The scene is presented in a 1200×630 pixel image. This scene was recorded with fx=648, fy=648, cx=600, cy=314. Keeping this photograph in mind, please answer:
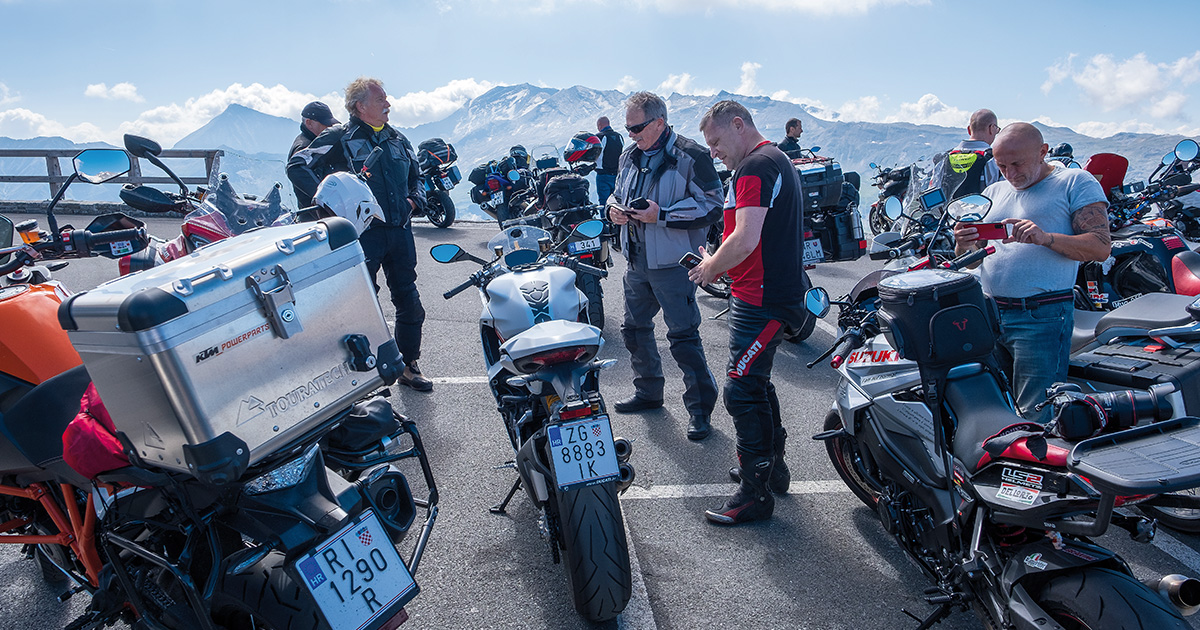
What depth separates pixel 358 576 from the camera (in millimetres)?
1708

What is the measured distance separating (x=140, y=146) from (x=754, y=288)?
2607 millimetres

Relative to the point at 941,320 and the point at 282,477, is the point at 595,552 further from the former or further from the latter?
the point at 941,320

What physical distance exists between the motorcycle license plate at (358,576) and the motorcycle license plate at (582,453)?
0.66 metres

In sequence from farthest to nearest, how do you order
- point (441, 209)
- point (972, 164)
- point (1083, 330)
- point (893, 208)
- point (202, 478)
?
point (441, 209), point (972, 164), point (893, 208), point (1083, 330), point (202, 478)

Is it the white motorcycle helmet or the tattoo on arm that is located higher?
the white motorcycle helmet

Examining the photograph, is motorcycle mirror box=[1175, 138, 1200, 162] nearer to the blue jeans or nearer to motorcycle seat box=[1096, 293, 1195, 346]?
motorcycle seat box=[1096, 293, 1195, 346]

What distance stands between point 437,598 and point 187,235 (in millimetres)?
2133

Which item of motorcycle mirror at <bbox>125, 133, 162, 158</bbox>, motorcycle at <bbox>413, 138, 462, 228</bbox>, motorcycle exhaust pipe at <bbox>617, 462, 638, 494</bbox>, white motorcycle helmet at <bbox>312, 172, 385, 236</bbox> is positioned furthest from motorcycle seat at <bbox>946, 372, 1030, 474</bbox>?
motorcycle at <bbox>413, 138, 462, 228</bbox>

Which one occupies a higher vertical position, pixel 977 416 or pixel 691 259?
pixel 691 259

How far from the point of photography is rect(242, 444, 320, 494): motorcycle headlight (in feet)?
6.00

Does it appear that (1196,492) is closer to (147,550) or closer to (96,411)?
(147,550)

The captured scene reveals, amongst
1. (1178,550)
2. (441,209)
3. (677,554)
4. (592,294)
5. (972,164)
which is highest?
(441,209)

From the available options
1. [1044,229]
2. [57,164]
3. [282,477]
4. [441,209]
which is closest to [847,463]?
[1044,229]

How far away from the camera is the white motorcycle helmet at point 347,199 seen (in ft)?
9.87
